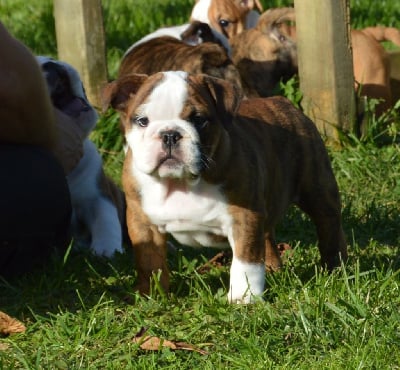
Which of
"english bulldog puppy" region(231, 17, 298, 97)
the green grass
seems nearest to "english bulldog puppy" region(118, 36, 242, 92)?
"english bulldog puppy" region(231, 17, 298, 97)

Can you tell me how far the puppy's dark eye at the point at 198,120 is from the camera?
3654mm

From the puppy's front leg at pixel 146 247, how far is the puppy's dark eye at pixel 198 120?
415 millimetres

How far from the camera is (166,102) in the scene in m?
3.65

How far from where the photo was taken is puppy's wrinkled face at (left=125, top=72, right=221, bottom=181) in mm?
3582

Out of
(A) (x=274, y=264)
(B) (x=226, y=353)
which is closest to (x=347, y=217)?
(A) (x=274, y=264)

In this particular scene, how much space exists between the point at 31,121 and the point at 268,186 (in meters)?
0.92

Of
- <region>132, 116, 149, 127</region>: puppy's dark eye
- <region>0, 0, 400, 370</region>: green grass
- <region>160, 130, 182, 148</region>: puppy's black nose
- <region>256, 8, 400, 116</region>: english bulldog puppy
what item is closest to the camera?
<region>0, 0, 400, 370</region>: green grass

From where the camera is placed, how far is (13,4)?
10.4m

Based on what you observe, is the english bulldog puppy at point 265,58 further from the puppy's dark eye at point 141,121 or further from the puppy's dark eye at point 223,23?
the puppy's dark eye at point 141,121

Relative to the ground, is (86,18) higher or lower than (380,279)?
higher

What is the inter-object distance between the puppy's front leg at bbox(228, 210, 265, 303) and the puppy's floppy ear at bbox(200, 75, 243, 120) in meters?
0.36

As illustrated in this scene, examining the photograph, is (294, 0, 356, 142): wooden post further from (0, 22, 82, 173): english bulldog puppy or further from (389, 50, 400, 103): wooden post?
(0, 22, 82, 173): english bulldog puppy

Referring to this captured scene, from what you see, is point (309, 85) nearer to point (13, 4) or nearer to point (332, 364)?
point (332, 364)

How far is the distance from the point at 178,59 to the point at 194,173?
3544 millimetres
